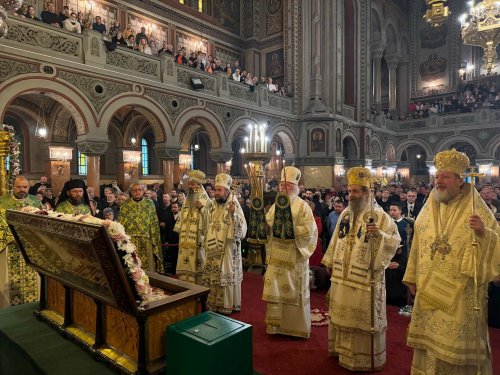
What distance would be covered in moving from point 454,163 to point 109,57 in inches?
410

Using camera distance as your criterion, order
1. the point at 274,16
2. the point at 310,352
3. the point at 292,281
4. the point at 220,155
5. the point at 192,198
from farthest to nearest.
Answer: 1. the point at 274,16
2. the point at 220,155
3. the point at 192,198
4. the point at 292,281
5. the point at 310,352

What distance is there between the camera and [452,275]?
106 inches

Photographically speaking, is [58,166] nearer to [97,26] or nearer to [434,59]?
[97,26]

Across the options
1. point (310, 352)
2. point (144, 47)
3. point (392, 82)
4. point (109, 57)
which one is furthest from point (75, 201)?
point (392, 82)

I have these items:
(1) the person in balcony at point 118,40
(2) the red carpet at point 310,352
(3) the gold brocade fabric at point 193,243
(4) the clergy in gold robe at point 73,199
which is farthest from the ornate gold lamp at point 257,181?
(1) the person in balcony at point 118,40

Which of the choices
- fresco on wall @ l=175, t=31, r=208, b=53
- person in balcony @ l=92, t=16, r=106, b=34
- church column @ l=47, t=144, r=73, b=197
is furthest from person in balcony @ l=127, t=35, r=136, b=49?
fresco on wall @ l=175, t=31, r=208, b=53

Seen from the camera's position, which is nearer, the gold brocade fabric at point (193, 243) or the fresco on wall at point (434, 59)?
the gold brocade fabric at point (193, 243)

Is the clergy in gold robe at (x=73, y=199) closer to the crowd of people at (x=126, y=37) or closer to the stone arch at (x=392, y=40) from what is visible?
the crowd of people at (x=126, y=37)

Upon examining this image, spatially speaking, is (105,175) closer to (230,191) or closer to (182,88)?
(182,88)

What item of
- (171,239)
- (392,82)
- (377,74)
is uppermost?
(377,74)

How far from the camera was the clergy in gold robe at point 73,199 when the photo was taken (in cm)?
457

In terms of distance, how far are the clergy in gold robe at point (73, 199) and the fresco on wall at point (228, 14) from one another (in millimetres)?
16940

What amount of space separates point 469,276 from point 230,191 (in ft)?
11.1

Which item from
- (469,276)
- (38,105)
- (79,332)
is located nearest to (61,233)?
(79,332)
